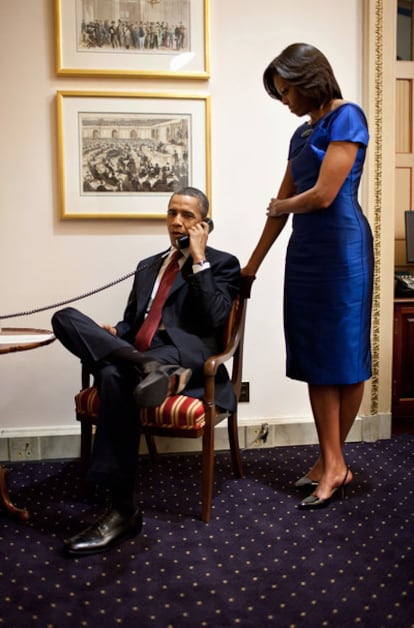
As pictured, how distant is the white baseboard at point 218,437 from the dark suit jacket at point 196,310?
2.32 feet

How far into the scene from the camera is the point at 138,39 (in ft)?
9.77

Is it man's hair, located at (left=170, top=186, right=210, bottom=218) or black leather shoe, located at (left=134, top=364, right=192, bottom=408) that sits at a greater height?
man's hair, located at (left=170, top=186, right=210, bottom=218)

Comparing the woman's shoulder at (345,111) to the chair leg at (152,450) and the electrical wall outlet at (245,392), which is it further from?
the chair leg at (152,450)

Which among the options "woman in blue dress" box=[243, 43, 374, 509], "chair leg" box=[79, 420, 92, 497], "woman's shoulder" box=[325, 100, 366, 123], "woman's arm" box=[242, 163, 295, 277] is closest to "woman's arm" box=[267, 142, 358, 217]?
"woman in blue dress" box=[243, 43, 374, 509]

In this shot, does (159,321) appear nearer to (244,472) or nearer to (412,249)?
(244,472)

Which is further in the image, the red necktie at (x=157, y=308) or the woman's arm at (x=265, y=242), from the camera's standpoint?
the woman's arm at (x=265, y=242)

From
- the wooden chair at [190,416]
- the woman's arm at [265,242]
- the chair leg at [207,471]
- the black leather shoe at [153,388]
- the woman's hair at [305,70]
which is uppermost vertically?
the woman's hair at [305,70]

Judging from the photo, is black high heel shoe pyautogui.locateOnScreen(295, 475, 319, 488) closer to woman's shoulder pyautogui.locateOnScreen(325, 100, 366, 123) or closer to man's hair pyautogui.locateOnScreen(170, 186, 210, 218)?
man's hair pyautogui.locateOnScreen(170, 186, 210, 218)

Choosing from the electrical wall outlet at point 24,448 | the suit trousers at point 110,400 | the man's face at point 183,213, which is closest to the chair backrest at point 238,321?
the man's face at point 183,213

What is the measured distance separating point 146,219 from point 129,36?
874 millimetres

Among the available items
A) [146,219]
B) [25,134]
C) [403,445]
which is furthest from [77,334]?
[403,445]

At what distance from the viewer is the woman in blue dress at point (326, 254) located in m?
2.29

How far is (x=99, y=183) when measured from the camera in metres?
3.01

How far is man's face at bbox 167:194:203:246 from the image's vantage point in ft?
8.45
